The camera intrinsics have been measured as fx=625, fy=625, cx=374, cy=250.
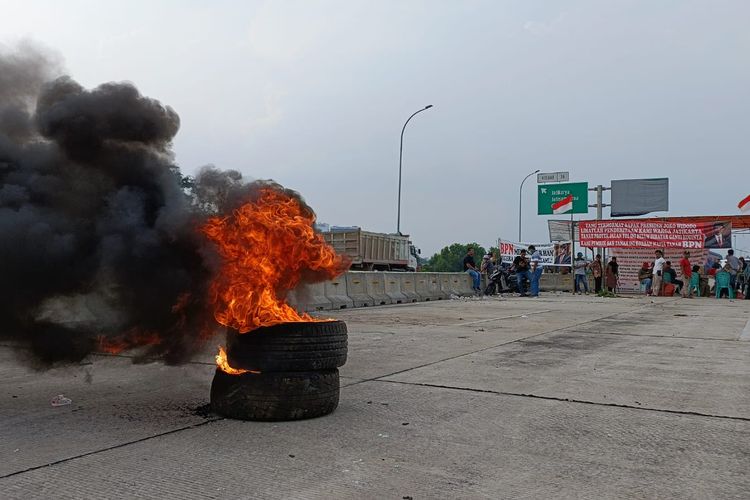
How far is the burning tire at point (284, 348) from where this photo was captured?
4641 mm

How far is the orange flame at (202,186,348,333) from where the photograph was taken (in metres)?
4.79

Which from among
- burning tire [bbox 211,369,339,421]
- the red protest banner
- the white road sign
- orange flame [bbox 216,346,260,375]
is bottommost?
burning tire [bbox 211,369,339,421]

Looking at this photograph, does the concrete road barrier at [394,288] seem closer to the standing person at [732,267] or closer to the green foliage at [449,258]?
the standing person at [732,267]

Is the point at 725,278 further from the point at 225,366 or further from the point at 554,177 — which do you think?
the point at 225,366

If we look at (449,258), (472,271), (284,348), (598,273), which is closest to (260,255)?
(284,348)

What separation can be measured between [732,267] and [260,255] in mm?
24494

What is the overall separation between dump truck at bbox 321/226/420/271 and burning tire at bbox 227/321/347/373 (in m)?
21.6

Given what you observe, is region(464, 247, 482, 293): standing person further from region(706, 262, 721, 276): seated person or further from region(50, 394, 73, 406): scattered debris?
region(50, 394, 73, 406): scattered debris

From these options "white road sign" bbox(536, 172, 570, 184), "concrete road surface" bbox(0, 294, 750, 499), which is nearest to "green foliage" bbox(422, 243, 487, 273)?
"white road sign" bbox(536, 172, 570, 184)

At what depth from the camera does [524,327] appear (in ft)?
39.5

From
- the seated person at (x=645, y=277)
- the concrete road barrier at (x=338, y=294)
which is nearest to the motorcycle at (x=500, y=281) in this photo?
the seated person at (x=645, y=277)

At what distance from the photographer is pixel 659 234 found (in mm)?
28078

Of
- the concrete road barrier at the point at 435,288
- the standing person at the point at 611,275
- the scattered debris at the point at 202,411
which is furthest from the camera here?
the standing person at the point at 611,275

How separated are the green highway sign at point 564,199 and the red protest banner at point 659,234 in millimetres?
12710
